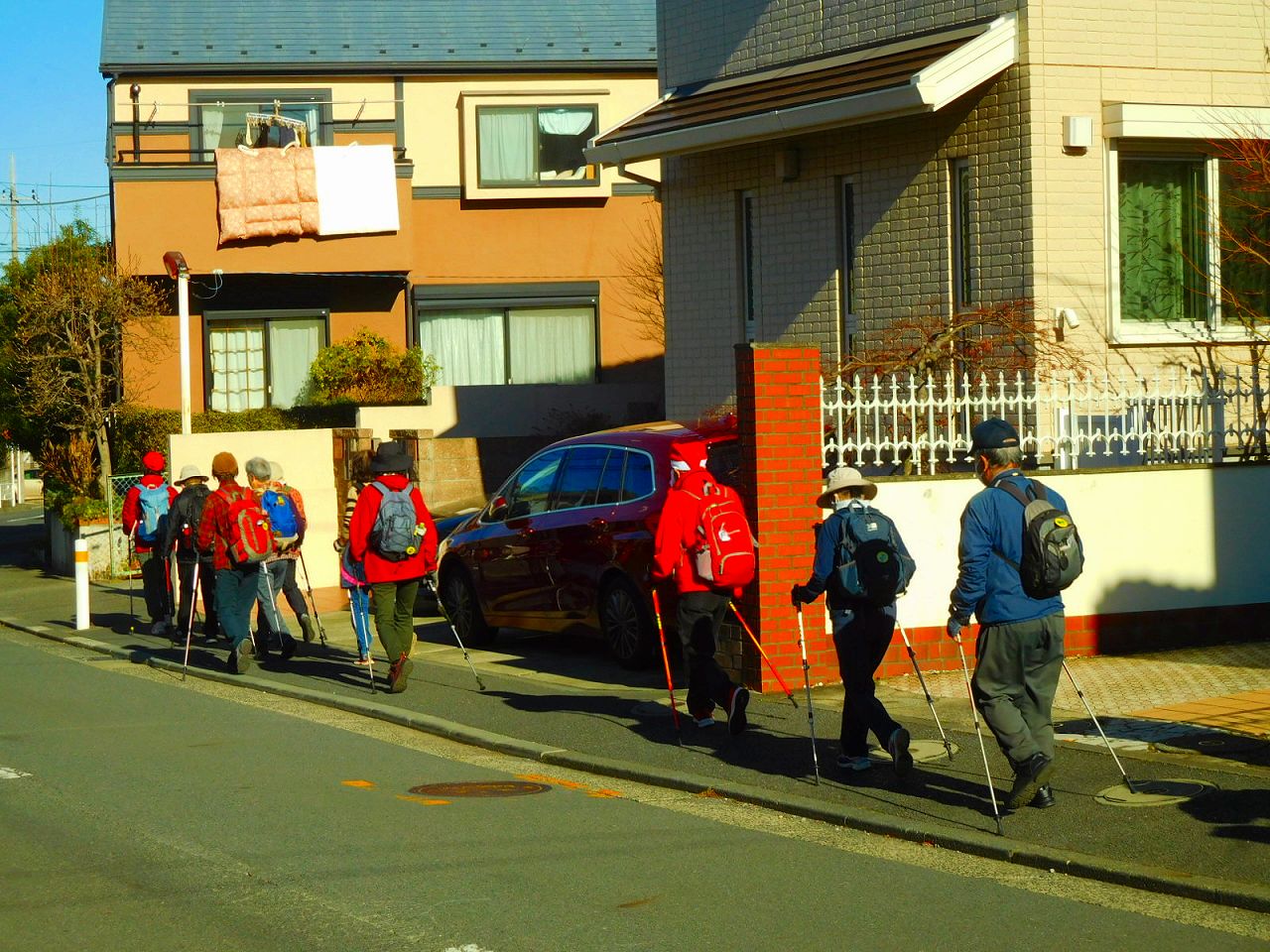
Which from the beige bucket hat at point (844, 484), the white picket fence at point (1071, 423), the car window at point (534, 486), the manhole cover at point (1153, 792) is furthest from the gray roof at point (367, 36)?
the manhole cover at point (1153, 792)

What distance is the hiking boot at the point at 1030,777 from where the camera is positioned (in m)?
7.91

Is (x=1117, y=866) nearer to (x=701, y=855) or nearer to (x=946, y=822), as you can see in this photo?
(x=946, y=822)

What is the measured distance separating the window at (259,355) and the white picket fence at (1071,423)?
55.6 feet

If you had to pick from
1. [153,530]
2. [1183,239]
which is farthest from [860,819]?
[153,530]

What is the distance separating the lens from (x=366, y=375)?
1093 inches

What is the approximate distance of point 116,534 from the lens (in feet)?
80.7

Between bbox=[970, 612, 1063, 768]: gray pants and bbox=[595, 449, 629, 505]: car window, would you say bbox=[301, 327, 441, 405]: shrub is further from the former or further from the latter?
bbox=[970, 612, 1063, 768]: gray pants

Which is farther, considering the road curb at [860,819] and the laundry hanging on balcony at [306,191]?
the laundry hanging on balcony at [306,191]

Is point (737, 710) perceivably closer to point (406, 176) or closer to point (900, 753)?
point (900, 753)

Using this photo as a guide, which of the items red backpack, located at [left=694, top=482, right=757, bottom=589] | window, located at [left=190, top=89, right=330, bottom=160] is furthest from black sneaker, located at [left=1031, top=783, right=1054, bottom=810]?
window, located at [left=190, top=89, right=330, bottom=160]

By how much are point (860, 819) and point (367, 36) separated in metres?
24.5

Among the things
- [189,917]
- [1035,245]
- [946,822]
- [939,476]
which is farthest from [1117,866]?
[1035,245]

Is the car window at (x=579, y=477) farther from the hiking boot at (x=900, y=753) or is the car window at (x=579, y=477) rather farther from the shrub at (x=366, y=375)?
the shrub at (x=366, y=375)

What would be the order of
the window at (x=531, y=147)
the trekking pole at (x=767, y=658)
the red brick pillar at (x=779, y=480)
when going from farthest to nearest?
the window at (x=531, y=147) → the red brick pillar at (x=779, y=480) → the trekking pole at (x=767, y=658)
